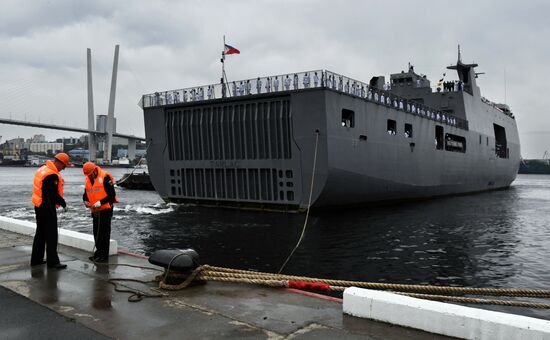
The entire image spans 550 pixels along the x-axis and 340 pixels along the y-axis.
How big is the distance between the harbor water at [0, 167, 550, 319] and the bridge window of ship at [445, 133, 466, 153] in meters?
8.09

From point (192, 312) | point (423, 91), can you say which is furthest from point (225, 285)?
point (423, 91)

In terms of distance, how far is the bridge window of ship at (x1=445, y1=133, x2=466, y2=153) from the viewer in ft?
100

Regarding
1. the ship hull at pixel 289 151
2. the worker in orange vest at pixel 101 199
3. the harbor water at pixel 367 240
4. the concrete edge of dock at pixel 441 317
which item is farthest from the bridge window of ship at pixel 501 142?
the concrete edge of dock at pixel 441 317

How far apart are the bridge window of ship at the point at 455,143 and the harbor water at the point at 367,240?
318 inches

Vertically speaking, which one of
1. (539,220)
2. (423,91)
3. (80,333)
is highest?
(423,91)

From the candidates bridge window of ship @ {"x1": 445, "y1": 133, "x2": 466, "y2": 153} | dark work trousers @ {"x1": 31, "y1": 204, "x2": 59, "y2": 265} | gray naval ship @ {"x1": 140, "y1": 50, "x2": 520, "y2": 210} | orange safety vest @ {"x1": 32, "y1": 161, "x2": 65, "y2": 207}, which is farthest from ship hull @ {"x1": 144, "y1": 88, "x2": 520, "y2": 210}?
dark work trousers @ {"x1": 31, "y1": 204, "x2": 59, "y2": 265}

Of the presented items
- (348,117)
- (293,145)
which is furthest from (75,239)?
(348,117)

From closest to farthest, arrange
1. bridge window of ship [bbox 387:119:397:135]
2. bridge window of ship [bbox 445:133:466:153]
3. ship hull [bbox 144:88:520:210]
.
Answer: ship hull [bbox 144:88:520:210]
bridge window of ship [bbox 387:119:397:135]
bridge window of ship [bbox 445:133:466:153]

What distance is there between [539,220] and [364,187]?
804cm

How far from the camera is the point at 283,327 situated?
4.17m

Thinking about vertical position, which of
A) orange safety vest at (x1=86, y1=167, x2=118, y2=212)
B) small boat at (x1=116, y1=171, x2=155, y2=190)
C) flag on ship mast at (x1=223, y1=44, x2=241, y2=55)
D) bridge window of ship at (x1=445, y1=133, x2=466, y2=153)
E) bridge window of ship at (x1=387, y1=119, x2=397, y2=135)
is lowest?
small boat at (x1=116, y1=171, x2=155, y2=190)

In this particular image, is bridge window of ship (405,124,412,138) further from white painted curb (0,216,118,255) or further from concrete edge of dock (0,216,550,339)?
concrete edge of dock (0,216,550,339)

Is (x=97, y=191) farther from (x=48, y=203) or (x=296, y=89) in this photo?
(x=296, y=89)

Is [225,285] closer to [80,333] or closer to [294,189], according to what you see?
[80,333]
